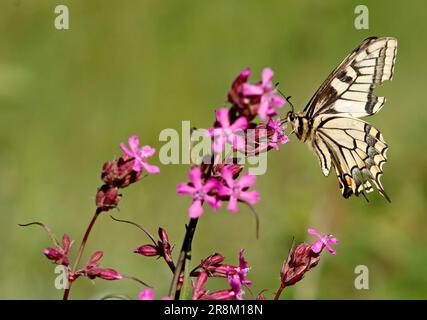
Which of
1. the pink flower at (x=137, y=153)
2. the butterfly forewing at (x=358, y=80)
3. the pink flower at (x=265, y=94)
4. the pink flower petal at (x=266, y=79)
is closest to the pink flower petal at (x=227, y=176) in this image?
the pink flower at (x=265, y=94)

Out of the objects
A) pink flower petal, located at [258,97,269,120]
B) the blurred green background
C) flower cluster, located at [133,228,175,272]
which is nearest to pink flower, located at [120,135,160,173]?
flower cluster, located at [133,228,175,272]

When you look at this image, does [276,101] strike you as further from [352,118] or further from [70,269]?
[352,118]

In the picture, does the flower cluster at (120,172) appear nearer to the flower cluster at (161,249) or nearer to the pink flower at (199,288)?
the flower cluster at (161,249)

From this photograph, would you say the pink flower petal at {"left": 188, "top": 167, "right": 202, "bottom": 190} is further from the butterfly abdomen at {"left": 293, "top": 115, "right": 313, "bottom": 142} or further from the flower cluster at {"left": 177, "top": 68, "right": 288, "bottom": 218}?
the butterfly abdomen at {"left": 293, "top": 115, "right": 313, "bottom": 142}

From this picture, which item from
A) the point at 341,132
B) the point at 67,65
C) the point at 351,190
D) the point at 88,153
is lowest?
the point at 351,190

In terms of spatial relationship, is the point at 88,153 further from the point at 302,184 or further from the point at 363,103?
the point at 363,103

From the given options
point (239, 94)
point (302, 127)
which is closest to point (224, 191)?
point (239, 94)

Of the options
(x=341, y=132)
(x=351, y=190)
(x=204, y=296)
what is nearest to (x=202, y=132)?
(x=204, y=296)
